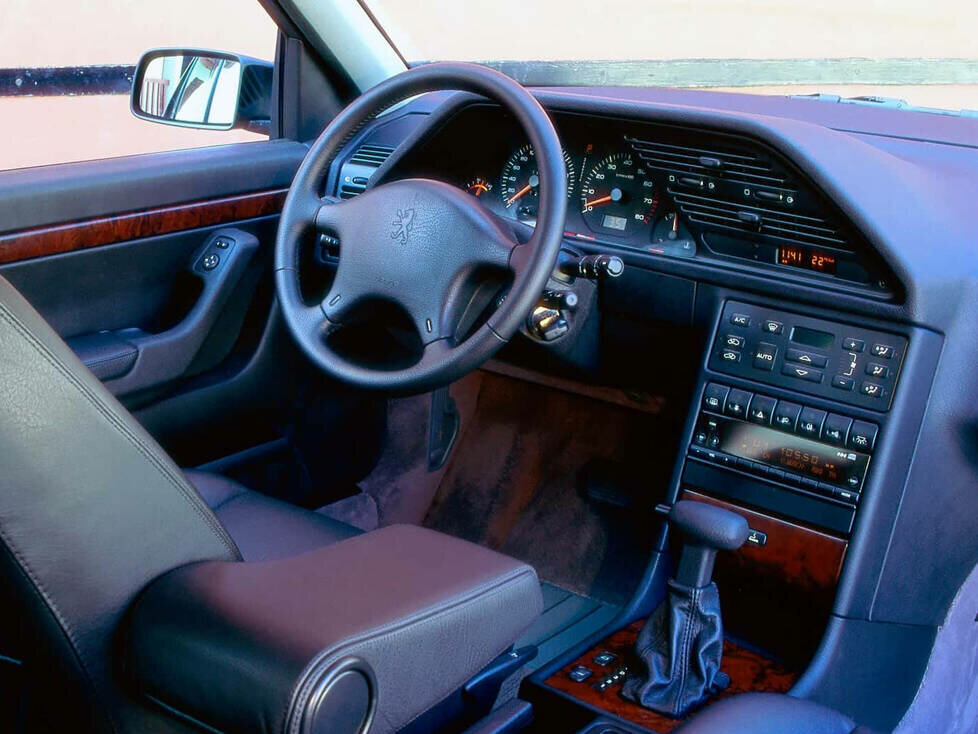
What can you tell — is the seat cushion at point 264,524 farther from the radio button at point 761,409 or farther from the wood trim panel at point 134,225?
the radio button at point 761,409

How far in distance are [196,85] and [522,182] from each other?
845mm

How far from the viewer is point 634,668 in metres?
1.88

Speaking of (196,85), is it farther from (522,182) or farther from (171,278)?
(522,182)

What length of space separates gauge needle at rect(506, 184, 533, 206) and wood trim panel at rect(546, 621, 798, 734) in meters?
0.83

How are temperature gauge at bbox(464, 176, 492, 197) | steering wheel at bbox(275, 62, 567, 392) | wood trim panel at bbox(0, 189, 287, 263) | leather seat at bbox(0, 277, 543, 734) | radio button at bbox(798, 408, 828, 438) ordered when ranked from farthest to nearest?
temperature gauge at bbox(464, 176, 492, 197), wood trim panel at bbox(0, 189, 287, 263), radio button at bbox(798, 408, 828, 438), steering wheel at bbox(275, 62, 567, 392), leather seat at bbox(0, 277, 543, 734)

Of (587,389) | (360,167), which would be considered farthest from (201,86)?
(587,389)

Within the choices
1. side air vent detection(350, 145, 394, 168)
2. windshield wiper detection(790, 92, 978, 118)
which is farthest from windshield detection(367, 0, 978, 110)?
side air vent detection(350, 145, 394, 168)

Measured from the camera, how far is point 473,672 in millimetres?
1124

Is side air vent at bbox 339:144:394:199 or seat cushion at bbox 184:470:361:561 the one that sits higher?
side air vent at bbox 339:144:394:199

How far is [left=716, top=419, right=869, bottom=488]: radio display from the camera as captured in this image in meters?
1.87

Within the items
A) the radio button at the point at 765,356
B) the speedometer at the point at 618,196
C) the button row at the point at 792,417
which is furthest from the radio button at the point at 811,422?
the speedometer at the point at 618,196

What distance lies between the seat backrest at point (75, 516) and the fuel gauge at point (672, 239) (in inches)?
48.1

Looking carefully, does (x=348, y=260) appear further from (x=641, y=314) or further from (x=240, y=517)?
(x=641, y=314)

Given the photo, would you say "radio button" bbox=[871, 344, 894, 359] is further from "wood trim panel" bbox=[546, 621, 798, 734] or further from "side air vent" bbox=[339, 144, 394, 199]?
"side air vent" bbox=[339, 144, 394, 199]
